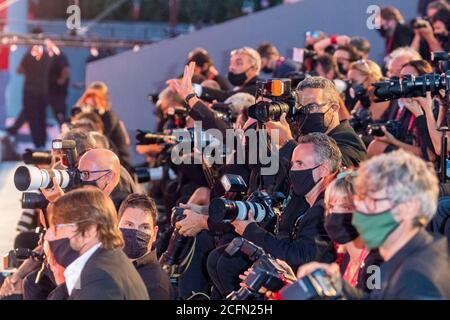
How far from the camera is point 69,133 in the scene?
24.5ft

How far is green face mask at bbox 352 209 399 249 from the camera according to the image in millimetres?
3994

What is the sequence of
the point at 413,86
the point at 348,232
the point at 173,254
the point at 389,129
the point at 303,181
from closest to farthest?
the point at 348,232
the point at 303,181
the point at 413,86
the point at 173,254
the point at 389,129

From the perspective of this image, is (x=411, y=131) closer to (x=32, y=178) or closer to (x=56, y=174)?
(x=56, y=174)

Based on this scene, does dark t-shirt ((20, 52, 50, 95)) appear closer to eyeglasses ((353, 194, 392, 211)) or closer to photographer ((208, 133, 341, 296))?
photographer ((208, 133, 341, 296))

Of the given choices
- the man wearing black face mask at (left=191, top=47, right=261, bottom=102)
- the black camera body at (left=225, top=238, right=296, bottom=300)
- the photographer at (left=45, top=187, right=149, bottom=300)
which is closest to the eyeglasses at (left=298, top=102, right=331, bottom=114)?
the black camera body at (left=225, top=238, right=296, bottom=300)

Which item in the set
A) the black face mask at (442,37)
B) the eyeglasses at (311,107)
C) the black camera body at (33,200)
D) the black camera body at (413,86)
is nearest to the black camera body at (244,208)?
the eyeglasses at (311,107)

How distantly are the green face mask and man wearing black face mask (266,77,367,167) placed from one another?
8.69ft

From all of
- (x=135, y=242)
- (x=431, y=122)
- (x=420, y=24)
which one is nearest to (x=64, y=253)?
(x=135, y=242)

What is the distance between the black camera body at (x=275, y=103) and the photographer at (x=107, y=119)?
3847 millimetres

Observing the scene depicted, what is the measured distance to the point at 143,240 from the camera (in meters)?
5.64

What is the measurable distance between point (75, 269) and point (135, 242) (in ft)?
3.91

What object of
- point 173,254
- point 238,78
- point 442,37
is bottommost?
point 173,254
